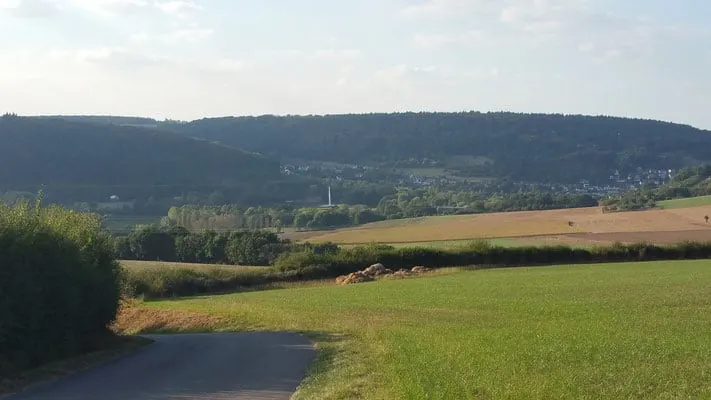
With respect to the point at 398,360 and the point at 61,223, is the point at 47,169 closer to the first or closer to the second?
the point at 61,223

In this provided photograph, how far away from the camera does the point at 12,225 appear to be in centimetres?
1947

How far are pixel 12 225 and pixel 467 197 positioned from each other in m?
106

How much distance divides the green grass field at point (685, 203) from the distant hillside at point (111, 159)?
55.0 meters

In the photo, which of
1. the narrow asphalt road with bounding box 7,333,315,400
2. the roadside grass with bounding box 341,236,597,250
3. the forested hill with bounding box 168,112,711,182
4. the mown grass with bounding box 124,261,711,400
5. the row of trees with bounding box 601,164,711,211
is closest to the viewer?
the mown grass with bounding box 124,261,711,400

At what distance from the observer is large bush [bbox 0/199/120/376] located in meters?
18.4

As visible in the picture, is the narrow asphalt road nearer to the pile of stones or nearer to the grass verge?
the grass verge

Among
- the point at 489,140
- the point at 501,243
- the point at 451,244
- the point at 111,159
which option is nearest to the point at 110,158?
the point at 111,159

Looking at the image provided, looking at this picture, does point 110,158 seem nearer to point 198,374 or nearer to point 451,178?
point 451,178

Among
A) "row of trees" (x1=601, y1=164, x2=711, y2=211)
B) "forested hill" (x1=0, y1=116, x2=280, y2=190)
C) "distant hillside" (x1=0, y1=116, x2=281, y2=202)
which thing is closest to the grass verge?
"distant hillside" (x1=0, y1=116, x2=281, y2=202)

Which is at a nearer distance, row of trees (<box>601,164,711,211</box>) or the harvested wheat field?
the harvested wheat field

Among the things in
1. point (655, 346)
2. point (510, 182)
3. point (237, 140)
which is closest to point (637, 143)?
point (510, 182)

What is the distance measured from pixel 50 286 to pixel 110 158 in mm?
91299

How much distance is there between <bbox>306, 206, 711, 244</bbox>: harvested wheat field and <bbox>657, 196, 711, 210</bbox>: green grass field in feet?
11.4

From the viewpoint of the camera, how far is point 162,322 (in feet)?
114
